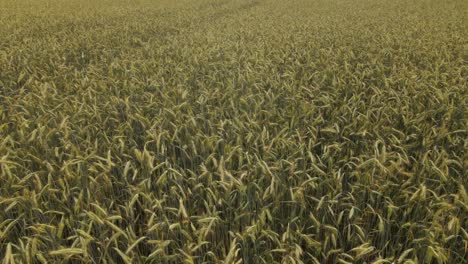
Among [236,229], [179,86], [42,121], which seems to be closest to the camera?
[236,229]

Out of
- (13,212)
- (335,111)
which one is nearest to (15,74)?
(13,212)

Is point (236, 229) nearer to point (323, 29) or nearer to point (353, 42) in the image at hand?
point (353, 42)

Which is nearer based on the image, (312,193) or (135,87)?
(312,193)

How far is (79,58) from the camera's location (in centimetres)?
642

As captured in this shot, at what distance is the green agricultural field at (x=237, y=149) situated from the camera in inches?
80.4

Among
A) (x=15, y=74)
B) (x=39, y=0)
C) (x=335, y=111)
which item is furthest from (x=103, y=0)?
(x=335, y=111)

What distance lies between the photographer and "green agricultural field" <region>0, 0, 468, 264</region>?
204 cm

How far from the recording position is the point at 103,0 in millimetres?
18766

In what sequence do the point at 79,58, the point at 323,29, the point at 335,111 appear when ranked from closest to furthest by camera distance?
the point at 335,111 → the point at 79,58 → the point at 323,29

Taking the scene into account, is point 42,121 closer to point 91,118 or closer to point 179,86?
point 91,118

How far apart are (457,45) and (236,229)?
6535mm

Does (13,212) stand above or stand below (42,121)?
below

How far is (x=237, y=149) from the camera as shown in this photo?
2691mm

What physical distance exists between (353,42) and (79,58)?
5.32 meters
